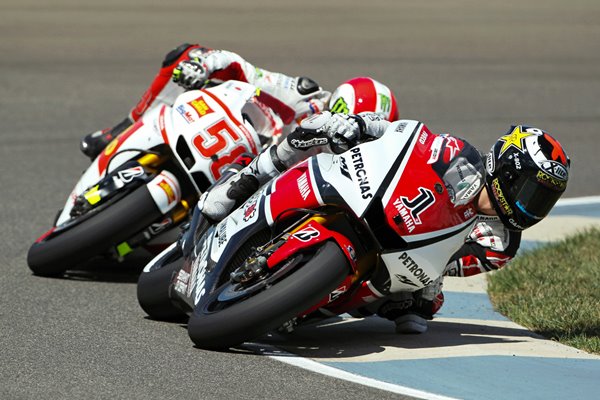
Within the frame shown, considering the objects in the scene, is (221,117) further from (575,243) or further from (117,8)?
(117,8)

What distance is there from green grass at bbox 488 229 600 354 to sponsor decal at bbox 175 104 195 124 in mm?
2127

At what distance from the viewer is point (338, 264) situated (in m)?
5.80

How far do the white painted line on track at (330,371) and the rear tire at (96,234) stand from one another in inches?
65.1

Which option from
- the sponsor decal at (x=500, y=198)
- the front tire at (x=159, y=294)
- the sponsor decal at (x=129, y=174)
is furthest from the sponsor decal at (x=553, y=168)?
the sponsor decal at (x=129, y=174)

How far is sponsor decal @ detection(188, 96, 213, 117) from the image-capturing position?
7.73 meters

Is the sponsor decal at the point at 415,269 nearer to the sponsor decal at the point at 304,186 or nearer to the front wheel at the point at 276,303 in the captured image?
the front wheel at the point at 276,303

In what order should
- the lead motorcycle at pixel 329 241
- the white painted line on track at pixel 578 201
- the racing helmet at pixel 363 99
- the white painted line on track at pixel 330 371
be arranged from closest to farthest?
the white painted line on track at pixel 330 371 → the lead motorcycle at pixel 329 241 → the racing helmet at pixel 363 99 → the white painted line on track at pixel 578 201

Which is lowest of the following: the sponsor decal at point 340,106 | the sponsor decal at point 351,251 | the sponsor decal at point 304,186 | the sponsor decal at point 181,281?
the sponsor decal at point 181,281

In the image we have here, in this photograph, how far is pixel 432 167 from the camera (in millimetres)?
6066

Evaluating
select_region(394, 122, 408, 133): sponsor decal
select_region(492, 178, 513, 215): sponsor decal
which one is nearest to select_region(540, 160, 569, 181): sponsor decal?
select_region(492, 178, 513, 215): sponsor decal

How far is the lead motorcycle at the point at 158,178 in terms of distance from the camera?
24.8ft

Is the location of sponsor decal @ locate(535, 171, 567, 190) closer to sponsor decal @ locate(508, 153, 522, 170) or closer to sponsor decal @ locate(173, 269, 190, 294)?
sponsor decal @ locate(508, 153, 522, 170)

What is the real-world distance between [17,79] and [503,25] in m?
11.1

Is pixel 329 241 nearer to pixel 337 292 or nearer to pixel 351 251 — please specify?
pixel 351 251
